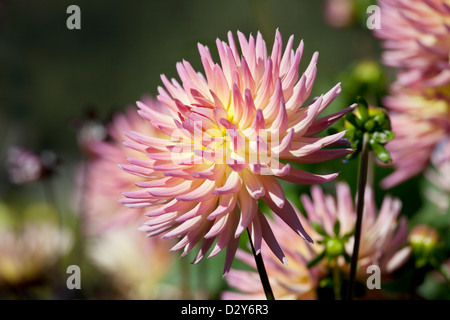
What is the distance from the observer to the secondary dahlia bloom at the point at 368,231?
1.58 feet

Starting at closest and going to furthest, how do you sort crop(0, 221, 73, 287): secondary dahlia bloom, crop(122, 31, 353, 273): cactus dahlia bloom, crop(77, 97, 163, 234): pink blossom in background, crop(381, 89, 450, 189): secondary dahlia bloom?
crop(122, 31, 353, 273): cactus dahlia bloom < crop(381, 89, 450, 189): secondary dahlia bloom < crop(77, 97, 163, 234): pink blossom in background < crop(0, 221, 73, 287): secondary dahlia bloom

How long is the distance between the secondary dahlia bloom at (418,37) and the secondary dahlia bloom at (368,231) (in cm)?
18

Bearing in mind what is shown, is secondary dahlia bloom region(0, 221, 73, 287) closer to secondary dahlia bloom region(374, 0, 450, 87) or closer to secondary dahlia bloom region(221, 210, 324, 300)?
secondary dahlia bloom region(221, 210, 324, 300)

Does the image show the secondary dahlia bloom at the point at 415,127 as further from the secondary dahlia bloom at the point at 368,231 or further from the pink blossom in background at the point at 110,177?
the pink blossom in background at the point at 110,177

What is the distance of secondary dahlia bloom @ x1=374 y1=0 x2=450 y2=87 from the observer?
0.56 m

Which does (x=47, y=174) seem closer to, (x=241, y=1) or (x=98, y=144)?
(x=98, y=144)

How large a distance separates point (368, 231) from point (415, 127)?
0.74ft

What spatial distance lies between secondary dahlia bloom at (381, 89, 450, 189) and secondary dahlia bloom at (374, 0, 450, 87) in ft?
0.12

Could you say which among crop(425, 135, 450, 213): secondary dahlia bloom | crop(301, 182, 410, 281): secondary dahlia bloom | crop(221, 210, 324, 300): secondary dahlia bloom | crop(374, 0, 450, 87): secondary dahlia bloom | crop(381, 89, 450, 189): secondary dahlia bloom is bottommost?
crop(221, 210, 324, 300): secondary dahlia bloom

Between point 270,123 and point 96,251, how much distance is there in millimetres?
644

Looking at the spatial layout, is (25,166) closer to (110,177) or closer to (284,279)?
(110,177)

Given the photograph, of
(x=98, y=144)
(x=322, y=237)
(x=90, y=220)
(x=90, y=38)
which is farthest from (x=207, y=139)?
(x=90, y=38)

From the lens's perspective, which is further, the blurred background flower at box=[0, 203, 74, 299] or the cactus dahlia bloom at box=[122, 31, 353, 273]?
the blurred background flower at box=[0, 203, 74, 299]

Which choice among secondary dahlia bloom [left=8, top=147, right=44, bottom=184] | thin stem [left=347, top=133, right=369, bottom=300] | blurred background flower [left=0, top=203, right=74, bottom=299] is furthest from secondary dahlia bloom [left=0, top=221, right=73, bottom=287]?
thin stem [left=347, top=133, right=369, bottom=300]
